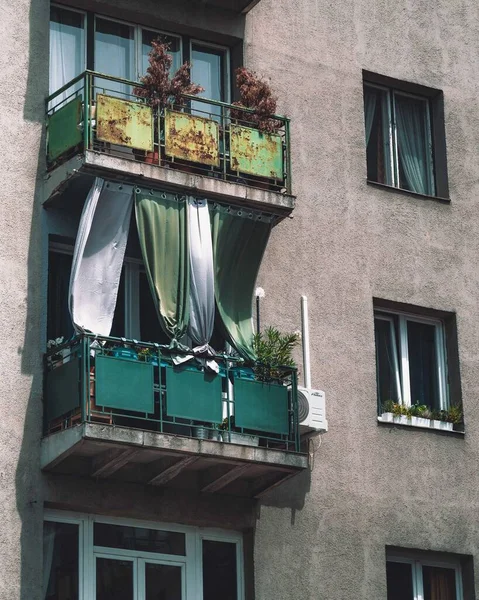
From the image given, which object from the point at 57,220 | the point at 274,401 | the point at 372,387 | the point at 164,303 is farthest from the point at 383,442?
the point at 57,220

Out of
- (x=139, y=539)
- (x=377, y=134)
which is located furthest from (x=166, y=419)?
(x=377, y=134)

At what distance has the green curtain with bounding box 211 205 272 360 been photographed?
74.0 ft

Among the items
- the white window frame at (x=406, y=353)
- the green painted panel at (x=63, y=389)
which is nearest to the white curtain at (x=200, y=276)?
the green painted panel at (x=63, y=389)

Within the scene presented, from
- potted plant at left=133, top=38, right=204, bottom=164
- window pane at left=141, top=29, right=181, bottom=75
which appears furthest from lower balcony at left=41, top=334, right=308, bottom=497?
window pane at left=141, top=29, right=181, bottom=75

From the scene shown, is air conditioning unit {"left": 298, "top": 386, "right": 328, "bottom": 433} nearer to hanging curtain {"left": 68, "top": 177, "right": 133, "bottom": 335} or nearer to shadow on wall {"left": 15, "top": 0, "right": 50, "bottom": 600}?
hanging curtain {"left": 68, "top": 177, "right": 133, "bottom": 335}

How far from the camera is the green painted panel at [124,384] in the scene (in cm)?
2061

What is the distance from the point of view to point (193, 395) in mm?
21312

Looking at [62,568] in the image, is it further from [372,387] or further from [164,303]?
[372,387]

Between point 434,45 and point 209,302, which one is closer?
point 209,302

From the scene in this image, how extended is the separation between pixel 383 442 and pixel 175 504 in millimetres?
3661

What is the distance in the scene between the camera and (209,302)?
72.5ft

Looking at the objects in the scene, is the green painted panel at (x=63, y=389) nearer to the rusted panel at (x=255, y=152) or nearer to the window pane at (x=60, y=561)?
the window pane at (x=60, y=561)

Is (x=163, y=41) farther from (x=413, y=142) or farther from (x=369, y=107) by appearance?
(x=413, y=142)

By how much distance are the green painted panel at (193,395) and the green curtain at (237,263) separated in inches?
40.3
